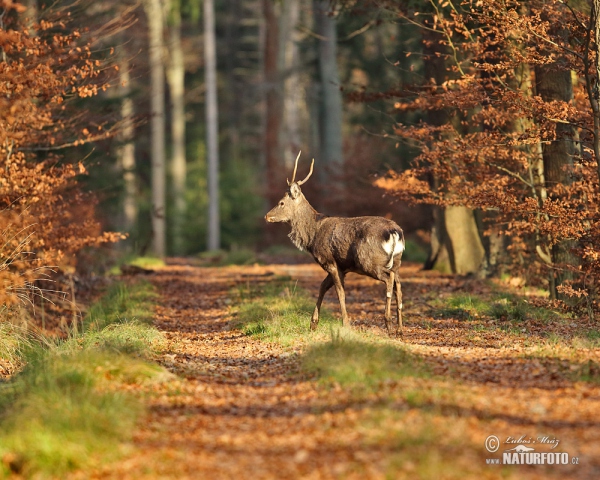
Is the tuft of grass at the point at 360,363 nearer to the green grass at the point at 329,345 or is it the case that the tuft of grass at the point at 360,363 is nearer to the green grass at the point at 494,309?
the green grass at the point at 329,345

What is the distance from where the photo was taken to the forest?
23.4 ft

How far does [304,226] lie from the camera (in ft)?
41.8

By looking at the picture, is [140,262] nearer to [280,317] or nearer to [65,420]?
[280,317]

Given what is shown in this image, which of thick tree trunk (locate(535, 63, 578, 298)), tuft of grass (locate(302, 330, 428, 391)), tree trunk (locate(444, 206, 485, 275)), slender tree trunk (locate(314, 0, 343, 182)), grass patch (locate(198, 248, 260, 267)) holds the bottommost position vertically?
tuft of grass (locate(302, 330, 428, 391))

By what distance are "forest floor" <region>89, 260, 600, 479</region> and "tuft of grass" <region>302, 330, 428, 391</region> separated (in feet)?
0.43

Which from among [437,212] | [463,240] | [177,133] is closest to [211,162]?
[177,133]

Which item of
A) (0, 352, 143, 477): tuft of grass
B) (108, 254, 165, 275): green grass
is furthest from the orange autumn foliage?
(108, 254, 165, 275): green grass

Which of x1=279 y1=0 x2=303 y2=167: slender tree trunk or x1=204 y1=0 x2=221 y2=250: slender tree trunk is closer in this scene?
x1=204 y1=0 x2=221 y2=250: slender tree trunk

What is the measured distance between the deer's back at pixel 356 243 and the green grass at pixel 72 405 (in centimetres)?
277

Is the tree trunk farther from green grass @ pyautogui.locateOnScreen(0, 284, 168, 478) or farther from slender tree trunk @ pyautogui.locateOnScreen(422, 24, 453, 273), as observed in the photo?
green grass @ pyautogui.locateOnScreen(0, 284, 168, 478)

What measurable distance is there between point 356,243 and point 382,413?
4.68 metres

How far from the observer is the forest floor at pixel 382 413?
664 centimetres

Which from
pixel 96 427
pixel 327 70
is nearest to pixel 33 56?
pixel 96 427

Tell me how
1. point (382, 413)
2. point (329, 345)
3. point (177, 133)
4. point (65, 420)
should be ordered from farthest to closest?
point (177, 133) → point (329, 345) → point (382, 413) → point (65, 420)
